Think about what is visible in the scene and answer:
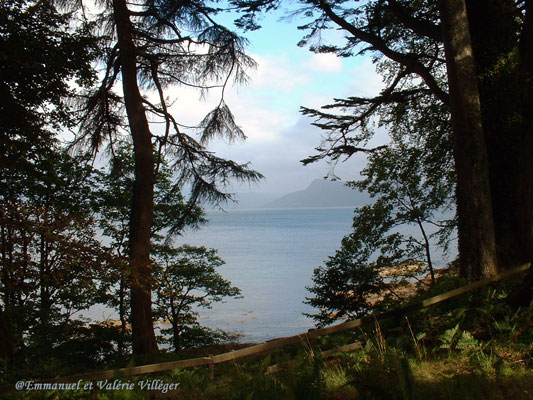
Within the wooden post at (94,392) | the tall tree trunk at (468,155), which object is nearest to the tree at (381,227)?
the tall tree trunk at (468,155)

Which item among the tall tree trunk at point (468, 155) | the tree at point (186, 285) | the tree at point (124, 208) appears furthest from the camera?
the tree at point (186, 285)

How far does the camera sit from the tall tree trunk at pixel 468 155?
21.6ft

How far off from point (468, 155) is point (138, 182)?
7.34 m

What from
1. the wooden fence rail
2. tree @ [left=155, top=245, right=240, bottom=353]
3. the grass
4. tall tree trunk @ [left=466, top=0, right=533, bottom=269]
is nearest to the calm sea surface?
tree @ [left=155, top=245, right=240, bottom=353]

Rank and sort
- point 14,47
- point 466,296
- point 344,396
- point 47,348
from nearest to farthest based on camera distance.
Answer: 1. point 344,396
2. point 466,296
3. point 14,47
4. point 47,348

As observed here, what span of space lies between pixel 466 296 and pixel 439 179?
7.85m

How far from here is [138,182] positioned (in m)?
10.6

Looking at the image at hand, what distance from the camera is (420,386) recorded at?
368 centimetres

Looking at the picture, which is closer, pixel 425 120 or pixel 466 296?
pixel 466 296

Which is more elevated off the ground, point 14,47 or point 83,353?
point 14,47

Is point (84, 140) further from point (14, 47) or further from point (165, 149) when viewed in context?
point (14, 47)

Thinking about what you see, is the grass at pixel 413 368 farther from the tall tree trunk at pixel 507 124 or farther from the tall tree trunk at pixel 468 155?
the tall tree trunk at pixel 507 124

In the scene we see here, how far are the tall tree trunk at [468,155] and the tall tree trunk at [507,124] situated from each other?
1.11m

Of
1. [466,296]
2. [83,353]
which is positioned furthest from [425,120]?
[83,353]
